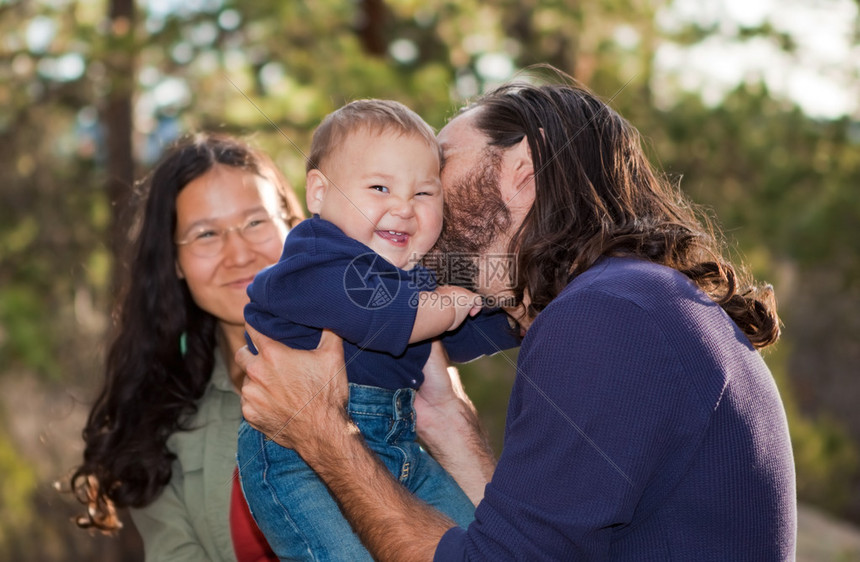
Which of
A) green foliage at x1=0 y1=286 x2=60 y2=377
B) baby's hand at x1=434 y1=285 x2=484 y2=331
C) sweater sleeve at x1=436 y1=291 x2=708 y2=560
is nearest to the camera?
sweater sleeve at x1=436 y1=291 x2=708 y2=560

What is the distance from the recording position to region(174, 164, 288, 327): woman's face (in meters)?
3.10

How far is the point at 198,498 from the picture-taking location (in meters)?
2.95

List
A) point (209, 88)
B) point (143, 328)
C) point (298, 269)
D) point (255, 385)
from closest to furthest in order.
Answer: point (298, 269)
point (255, 385)
point (143, 328)
point (209, 88)

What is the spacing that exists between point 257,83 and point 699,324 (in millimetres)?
5631

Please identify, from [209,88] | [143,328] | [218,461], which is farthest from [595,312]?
[209,88]

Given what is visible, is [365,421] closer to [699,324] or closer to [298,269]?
[298,269]

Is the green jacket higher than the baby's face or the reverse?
the reverse

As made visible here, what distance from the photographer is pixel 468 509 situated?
8.19 feet

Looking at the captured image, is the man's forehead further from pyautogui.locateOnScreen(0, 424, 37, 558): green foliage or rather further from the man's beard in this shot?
pyautogui.locateOnScreen(0, 424, 37, 558): green foliage

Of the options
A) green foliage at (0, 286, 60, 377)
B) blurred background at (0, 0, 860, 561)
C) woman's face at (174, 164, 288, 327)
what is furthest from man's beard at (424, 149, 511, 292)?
green foliage at (0, 286, 60, 377)

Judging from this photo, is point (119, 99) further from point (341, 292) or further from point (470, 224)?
A: point (341, 292)

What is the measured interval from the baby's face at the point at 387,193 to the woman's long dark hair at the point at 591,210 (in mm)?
236
